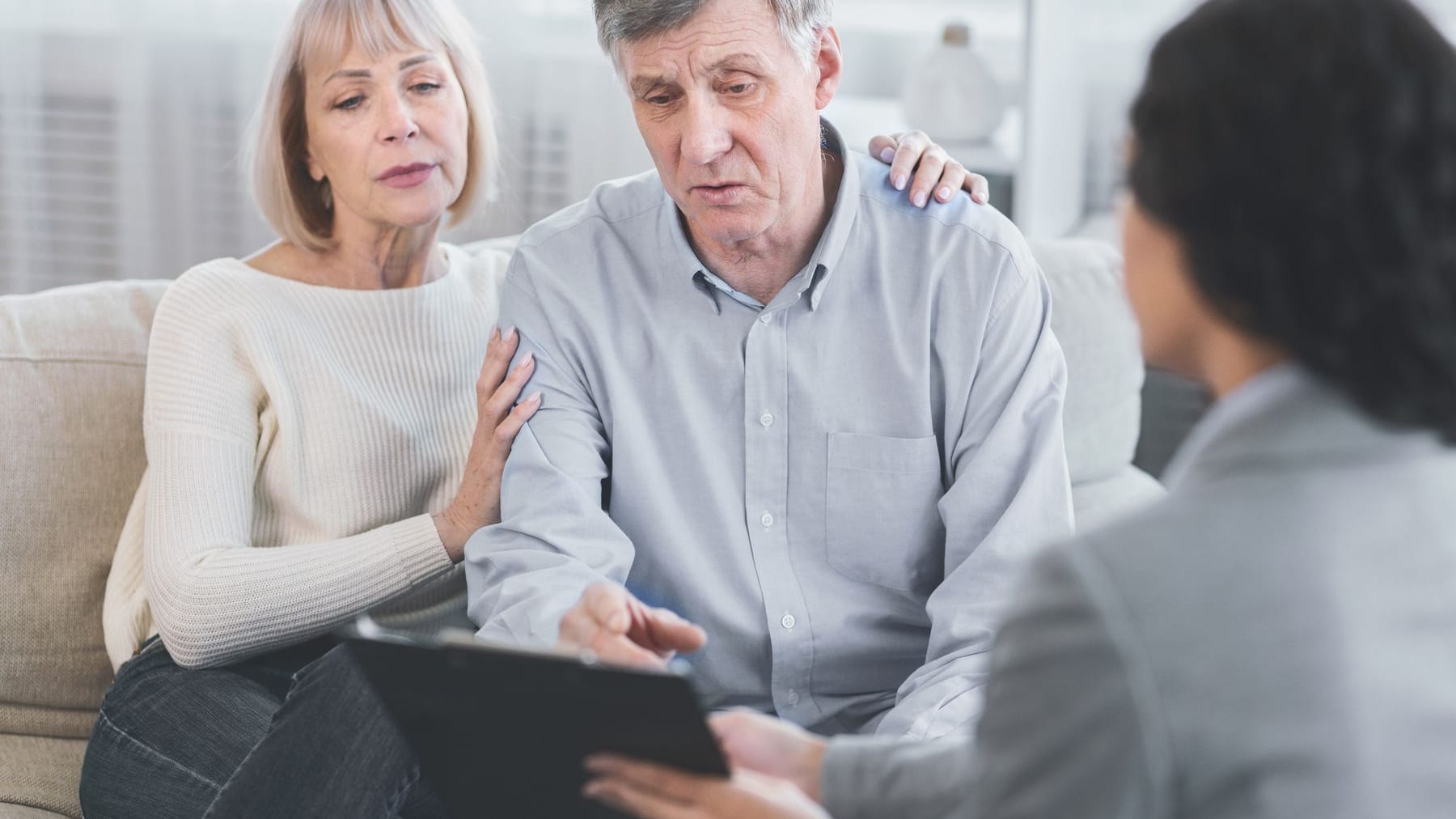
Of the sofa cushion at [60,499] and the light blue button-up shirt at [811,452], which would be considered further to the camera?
→ the sofa cushion at [60,499]

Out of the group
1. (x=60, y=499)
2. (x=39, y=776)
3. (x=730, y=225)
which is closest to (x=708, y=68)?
(x=730, y=225)

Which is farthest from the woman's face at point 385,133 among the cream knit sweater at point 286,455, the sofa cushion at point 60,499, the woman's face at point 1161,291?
the woman's face at point 1161,291

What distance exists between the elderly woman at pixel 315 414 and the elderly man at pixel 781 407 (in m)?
0.09

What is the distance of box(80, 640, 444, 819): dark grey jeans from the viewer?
1.28m

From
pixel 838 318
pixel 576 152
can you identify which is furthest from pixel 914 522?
pixel 576 152

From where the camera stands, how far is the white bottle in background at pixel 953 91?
2.87 m

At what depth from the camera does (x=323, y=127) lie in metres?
1.70

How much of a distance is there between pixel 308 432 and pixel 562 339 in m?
0.36

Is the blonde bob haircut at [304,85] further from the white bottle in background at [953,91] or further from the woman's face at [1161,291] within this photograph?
the white bottle in background at [953,91]

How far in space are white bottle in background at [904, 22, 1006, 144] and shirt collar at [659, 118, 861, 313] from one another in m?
1.44

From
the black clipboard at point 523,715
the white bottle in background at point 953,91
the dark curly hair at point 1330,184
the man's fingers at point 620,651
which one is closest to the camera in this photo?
the dark curly hair at point 1330,184

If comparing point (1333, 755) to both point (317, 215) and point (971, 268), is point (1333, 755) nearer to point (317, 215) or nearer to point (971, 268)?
point (971, 268)

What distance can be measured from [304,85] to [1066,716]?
4.54 ft

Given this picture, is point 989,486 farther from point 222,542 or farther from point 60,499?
point 60,499
